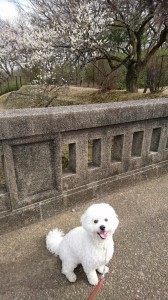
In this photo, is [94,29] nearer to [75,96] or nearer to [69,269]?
[75,96]

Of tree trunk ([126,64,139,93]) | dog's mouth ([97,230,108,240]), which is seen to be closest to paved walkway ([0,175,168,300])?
dog's mouth ([97,230,108,240])

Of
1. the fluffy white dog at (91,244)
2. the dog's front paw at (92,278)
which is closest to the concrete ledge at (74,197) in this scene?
the fluffy white dog at (91,244)

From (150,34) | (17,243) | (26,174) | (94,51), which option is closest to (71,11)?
(94,51)

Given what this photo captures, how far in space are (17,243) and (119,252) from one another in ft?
3.24

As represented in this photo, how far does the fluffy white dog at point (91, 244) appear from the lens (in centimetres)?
149

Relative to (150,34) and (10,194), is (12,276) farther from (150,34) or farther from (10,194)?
(150,34)

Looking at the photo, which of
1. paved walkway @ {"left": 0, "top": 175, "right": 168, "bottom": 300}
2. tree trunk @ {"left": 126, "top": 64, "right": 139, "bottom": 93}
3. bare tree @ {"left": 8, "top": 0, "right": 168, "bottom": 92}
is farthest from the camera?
tree trunk @ {"left": 126, "top": 64, "right": 139, "bottom": 93}

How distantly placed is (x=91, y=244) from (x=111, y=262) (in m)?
0.43

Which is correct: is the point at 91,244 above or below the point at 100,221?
below

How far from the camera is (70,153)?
96.5 inches

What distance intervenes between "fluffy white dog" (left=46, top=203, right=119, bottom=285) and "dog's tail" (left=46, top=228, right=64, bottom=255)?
70mm

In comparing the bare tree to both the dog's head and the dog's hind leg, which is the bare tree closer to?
the dog's head

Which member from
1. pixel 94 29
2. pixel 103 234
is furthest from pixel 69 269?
pixel 94 29

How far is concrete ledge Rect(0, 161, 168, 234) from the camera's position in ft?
7.26
